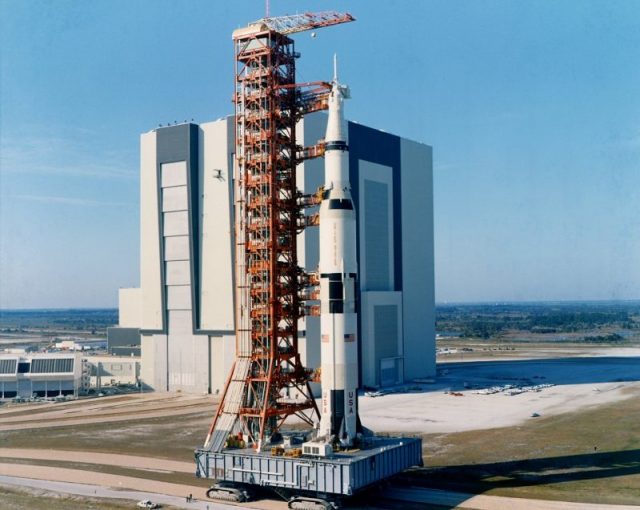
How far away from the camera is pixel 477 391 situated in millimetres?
98062

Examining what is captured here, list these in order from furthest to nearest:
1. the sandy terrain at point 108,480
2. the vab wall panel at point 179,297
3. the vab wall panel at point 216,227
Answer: the vab wall panel at point 179,297 → the vab wall panel at point 216,227 → the sandy terrain at point 108,480

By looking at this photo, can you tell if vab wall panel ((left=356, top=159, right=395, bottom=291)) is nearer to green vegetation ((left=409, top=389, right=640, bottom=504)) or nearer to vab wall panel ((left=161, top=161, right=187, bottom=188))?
vab wall panel ((left=161, top=161, right=187, bottom=188))

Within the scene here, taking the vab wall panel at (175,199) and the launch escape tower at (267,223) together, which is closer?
the launch escape tower at (267,223)

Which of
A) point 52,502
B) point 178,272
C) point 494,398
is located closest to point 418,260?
point 494,398

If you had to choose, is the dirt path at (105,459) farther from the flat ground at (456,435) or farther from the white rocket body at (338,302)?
the white rocket body at (338,302)

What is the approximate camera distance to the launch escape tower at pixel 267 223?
52.1 m

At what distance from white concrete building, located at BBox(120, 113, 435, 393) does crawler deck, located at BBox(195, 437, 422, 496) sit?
142 ft

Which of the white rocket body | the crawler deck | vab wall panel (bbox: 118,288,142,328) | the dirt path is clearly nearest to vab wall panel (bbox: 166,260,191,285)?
vab wall panel (bbox: 118,288,142,328)

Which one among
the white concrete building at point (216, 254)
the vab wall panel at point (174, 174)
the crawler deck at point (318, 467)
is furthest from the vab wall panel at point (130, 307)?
the crawler deck at point (318, 467)

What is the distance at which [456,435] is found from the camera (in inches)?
2625

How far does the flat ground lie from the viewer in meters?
48.9

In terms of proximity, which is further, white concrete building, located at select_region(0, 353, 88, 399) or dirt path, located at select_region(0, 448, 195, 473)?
white concrete building, located at select_region(0, 353, 88, 399)

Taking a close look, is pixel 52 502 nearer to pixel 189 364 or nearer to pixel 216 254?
pixel 216 254

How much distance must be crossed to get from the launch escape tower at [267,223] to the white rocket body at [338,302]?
2.61 metres
